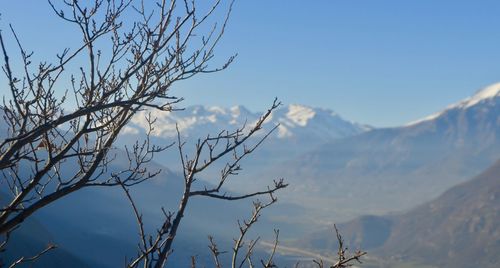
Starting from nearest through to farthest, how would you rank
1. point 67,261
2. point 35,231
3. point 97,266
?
point 67,261 < point 35,231 < point 97,266

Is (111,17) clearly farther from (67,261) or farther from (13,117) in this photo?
(67,261)

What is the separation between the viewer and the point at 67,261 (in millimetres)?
154375

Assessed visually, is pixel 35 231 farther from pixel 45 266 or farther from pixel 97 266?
pixel 45 266

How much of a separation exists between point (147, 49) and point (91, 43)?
2.89ft

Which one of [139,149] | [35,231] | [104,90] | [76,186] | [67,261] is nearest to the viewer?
[76,186]

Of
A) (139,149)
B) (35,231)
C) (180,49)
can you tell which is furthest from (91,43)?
(35,231)

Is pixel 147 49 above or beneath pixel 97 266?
beneath

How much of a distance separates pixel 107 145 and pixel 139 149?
1.29 meters

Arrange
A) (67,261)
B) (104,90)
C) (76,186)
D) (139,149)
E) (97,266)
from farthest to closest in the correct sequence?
(97,266) → (67,261) → (139,149) → (104,90) → (76,186)

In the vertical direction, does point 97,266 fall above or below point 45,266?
above

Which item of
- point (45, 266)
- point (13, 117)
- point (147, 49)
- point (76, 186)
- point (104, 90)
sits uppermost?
point (45, 266)

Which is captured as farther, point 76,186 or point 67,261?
point 67,261

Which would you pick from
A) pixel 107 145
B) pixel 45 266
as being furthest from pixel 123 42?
pixel 45 266

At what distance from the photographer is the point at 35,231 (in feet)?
569
